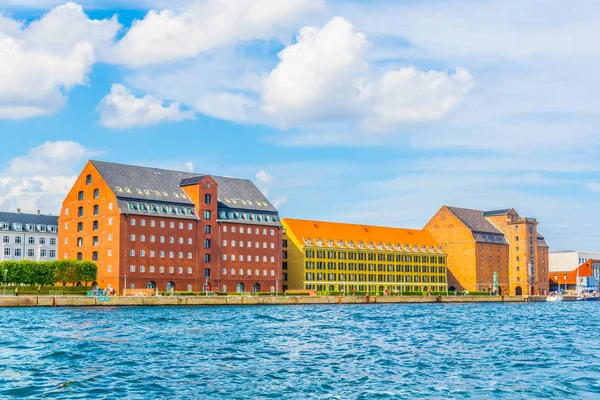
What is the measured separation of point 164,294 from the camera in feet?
382

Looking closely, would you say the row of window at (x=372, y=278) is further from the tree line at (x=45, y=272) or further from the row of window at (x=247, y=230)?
the tree line at (x=45, y=272)

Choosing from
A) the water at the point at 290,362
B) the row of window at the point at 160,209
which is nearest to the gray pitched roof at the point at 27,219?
the row of window at the point at 160,209

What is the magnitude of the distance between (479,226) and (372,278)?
127 feet

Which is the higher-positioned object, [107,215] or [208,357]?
[107,215]

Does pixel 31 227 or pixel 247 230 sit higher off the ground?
pixel 31 227

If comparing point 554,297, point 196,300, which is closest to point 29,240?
point 196,300

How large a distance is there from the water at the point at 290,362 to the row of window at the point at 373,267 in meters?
93.5

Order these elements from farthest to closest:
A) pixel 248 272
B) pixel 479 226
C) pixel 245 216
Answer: pixel 479 226 → pixel 245 216 → pixel 248 272

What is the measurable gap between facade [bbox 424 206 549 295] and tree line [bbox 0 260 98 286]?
93.0 m

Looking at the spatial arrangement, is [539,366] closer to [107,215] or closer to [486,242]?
[107,215]

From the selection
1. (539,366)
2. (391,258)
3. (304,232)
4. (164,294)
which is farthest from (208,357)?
(391,258)

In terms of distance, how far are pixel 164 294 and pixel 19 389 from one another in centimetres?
8850

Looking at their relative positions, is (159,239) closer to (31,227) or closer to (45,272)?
(45,272)

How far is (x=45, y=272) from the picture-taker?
119 meters
